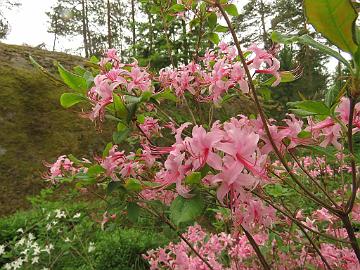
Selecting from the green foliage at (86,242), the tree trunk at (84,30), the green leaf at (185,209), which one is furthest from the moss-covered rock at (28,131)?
the tree trunk at (84,30)

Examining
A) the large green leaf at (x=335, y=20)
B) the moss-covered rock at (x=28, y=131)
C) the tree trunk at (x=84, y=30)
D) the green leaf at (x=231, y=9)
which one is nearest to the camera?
the large green leaf at (x=335, y=20)

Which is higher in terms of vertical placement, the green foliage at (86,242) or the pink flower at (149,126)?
the pink flower at (149,126)

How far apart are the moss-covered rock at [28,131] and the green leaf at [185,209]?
4.87 meters

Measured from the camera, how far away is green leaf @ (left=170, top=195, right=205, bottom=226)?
62cm

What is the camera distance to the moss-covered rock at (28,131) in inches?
208

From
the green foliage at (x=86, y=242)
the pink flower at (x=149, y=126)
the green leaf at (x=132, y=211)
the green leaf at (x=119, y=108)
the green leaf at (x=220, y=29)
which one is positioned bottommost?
the green foliage at (x=86, y=242)

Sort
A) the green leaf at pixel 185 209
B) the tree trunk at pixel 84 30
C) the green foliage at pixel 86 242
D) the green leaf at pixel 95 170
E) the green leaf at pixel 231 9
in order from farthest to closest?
the tree trunk at pixel 84 30, the green foliage at pixel 86 242, the green leaf at pixel 231 9, the green leaf at pixel 95 170, the green leaf at pixel 185 209

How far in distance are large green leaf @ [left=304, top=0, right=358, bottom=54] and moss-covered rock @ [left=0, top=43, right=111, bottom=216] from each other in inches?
202

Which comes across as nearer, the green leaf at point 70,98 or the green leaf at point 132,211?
the green leaf at point 70,98

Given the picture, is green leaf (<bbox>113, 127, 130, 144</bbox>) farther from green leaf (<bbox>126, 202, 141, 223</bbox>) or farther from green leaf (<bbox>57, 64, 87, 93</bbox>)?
green leaf (<bbox>126, 202, 141, 223</bbox>)

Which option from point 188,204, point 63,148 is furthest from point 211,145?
point 63,148

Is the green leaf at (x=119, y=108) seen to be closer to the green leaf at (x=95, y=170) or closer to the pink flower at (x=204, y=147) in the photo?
the green leaf at (x=95, y=170)

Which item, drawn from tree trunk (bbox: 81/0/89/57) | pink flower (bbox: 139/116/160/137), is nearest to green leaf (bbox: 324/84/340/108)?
pink flower (bbox: 139/116/160/137)

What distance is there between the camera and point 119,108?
837 millimetres
